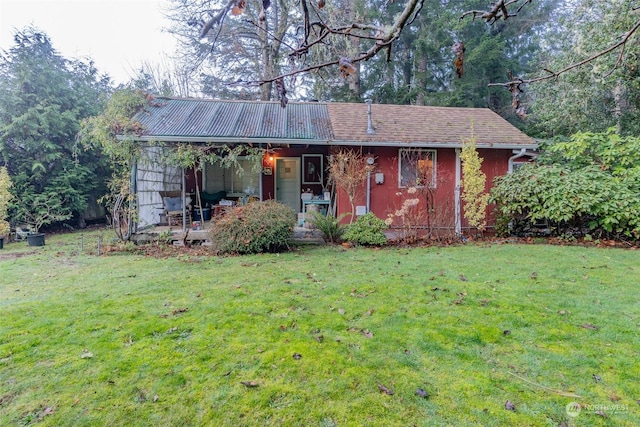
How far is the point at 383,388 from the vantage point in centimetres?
233

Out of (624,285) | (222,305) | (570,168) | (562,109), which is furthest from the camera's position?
(562,109)

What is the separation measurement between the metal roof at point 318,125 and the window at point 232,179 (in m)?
1.85

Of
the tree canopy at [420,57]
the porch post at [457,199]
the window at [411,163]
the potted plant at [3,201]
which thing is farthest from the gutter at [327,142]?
the tree canopy at [420,57]

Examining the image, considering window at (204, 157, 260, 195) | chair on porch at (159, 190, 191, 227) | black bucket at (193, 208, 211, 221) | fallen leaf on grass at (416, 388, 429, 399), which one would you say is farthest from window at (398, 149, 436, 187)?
fallen leaf on grass at (416, 388, 429, 399)

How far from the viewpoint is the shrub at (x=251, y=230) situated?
6.74m

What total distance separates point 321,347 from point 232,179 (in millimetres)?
9251

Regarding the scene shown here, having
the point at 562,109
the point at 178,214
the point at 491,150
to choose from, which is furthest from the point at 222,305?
the point at 562,109

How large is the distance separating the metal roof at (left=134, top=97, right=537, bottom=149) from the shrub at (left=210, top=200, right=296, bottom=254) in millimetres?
2366

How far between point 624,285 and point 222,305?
5.52 m

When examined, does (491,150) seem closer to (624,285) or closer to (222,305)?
(624,285)

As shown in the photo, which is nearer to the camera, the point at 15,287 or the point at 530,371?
the point at 530,371

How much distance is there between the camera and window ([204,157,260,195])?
36.2ft

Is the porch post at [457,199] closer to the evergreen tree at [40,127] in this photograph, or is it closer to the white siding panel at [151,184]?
the white siding panel at [151,184]

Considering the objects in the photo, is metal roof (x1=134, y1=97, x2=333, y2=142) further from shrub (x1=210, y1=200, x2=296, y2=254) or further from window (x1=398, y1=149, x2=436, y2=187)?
shrub (x1=210, y1=200, x2=296, y2=254)
